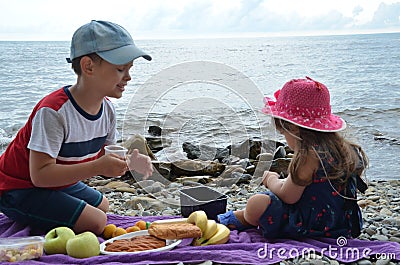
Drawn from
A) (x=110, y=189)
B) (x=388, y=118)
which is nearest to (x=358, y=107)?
(x=388, y=118)

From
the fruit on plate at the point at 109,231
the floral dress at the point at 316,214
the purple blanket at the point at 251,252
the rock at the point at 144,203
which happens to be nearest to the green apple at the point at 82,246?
the purple blanket at the point at 251,252

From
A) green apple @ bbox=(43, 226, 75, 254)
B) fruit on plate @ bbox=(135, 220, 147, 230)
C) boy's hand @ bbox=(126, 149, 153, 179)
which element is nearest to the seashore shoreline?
boy's hand @ bbox=(126, 149, 153, 179)

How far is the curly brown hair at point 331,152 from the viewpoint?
249 cm

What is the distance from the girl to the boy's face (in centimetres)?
76

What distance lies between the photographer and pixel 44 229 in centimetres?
273

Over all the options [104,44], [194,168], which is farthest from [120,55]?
[194,168]

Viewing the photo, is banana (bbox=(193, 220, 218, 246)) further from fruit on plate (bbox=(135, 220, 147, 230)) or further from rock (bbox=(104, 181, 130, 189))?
rock (bbox=(104, 181, 130, 189))

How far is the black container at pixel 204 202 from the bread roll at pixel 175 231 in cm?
34

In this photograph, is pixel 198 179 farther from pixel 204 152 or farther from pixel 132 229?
pixel 132 229

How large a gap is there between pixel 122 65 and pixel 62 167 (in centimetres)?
56

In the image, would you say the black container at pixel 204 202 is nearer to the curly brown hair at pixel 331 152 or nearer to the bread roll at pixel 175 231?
Answer: the bread roll at pixel 175 231

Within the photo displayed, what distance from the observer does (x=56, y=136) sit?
2.57m

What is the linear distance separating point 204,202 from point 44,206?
2.59ft

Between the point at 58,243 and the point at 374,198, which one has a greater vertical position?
the point at 374,198
